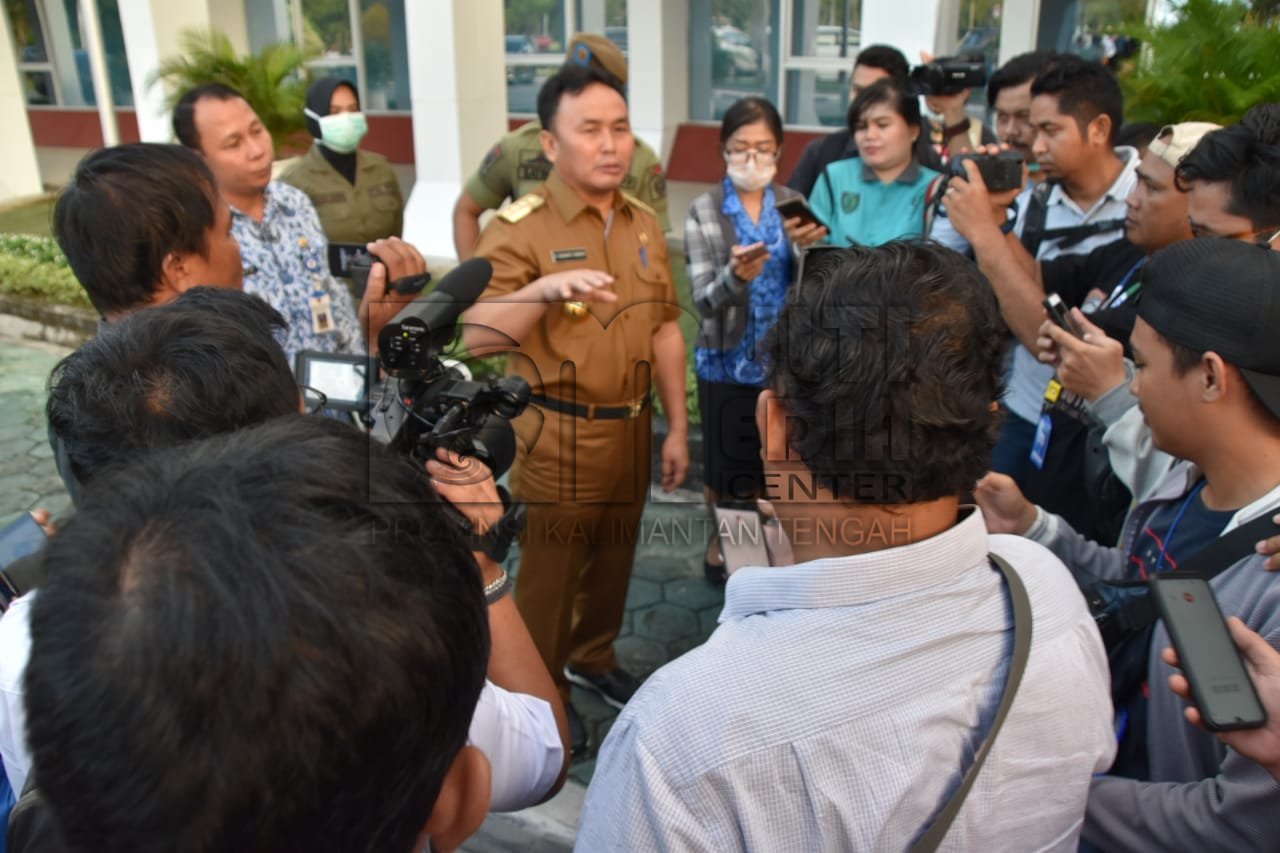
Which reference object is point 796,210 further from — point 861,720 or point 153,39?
point 153,39

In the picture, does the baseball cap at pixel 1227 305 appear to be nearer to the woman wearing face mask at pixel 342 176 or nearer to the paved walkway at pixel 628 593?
the paved walkway at pixel 628 593

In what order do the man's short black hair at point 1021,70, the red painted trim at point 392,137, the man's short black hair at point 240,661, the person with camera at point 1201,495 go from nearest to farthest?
the man's short black hair at point 240,661 → the person with camera at point 1201,495 → the man's short black hair at point 1021,70 → the red painted trim at point 392,137

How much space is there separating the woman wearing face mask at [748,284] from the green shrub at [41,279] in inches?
223

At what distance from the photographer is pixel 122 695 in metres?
0.66

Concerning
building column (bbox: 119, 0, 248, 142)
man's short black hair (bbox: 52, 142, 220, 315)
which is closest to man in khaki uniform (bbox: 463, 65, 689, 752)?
man's short black hair (bbox: 52, 142, 220, 315)

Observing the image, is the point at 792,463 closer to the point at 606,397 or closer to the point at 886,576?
the point at 886,576

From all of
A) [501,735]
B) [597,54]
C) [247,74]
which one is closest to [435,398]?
[501,735]

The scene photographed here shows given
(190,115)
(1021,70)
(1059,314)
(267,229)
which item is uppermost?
(1021,70)

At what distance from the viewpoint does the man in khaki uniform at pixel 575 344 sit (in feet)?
8.82

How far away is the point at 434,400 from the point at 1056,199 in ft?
8.05

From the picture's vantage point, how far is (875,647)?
3.59 ft

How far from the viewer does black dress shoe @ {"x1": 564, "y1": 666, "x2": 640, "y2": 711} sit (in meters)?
3.06

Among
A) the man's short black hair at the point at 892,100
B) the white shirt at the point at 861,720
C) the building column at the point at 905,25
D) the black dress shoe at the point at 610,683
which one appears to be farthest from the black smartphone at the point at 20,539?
the building column at the point at 905,25

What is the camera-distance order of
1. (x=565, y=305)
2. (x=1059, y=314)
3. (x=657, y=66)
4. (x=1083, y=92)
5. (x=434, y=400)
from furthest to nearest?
(x=657, y=66) < (x=1083, y=92) < (x=565, y=305) < (x=1059, y=314) < (x=434, y=400)
